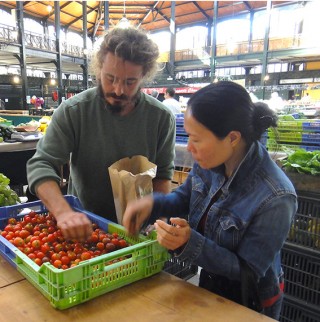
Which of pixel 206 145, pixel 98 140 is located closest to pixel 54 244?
pixel 98 140

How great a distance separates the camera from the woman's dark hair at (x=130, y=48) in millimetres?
1439

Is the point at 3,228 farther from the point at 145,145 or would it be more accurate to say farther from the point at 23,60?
the point at 23,60

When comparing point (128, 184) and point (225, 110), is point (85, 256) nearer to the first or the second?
point (128, 184)

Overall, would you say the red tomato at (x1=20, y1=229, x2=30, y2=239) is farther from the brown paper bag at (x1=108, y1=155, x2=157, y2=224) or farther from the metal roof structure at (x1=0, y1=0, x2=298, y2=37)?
the metal roof structure at (x1=0, y1=0, x2=298, y2=37)

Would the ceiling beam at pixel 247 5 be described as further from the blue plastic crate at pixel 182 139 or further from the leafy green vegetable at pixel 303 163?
the leafy green vegetable at pixel 303 163

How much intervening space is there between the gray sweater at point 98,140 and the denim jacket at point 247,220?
503 millimetres

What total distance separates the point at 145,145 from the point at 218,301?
89 cm

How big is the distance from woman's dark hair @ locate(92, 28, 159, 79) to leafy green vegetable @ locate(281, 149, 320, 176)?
1.08 m

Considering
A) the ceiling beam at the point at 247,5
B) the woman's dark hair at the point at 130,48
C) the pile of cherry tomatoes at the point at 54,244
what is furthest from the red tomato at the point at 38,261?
the ceiling beam at the point at 247,5

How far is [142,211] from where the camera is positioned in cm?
125

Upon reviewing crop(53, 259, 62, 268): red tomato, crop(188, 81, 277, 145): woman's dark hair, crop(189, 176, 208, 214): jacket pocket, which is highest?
crop(188, 81, 277, 145): woman's dark hair

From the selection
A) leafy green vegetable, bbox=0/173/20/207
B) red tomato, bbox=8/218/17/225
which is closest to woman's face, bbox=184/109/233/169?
red tomato, bbox=8/218/17/225

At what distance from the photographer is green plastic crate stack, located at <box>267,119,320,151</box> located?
2.74m

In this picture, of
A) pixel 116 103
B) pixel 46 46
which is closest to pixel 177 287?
pixel 116 103
